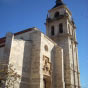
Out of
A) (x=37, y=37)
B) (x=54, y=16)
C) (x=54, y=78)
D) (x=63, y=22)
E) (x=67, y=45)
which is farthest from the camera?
(x=54, y=16)

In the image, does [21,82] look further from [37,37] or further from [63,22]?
[63,22]

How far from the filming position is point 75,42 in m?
29.4

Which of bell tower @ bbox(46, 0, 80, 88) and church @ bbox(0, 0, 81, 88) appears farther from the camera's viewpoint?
bell tower @ bbox(46, 0, 80, 88)

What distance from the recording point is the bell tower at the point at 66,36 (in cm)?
2384

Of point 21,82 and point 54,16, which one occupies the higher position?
point 54,16

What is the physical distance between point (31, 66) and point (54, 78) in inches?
188

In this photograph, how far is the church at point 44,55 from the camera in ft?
52.0

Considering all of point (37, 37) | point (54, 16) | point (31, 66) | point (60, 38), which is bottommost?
point (31, 66)

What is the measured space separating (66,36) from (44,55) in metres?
9.04

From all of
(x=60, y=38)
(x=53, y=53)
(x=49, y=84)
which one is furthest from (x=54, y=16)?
(x=49, y=84)

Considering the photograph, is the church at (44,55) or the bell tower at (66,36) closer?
the church at (44,55)

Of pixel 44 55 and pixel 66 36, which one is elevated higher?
pixel 66 36

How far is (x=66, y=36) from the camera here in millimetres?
26516

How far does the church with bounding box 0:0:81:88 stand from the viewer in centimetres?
1585
